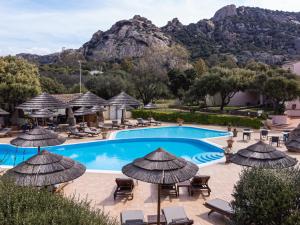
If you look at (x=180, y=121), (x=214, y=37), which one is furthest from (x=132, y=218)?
(x=214, y=37)

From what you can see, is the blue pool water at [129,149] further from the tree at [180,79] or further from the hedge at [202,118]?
the tree at [180,79]

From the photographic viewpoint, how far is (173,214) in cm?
867

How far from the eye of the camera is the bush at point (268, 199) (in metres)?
6.51

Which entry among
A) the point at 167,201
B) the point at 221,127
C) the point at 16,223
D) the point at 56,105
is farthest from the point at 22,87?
the point at 16,223

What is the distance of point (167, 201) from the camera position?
34.8 ft

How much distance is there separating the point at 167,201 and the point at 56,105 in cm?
1696

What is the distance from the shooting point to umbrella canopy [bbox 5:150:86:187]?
7.58m

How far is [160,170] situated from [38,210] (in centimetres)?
315

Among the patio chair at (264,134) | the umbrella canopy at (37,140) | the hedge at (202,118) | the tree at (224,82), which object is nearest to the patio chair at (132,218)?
the umbrella canopy at (37,140)

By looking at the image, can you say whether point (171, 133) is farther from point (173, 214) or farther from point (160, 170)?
point (160, 170)

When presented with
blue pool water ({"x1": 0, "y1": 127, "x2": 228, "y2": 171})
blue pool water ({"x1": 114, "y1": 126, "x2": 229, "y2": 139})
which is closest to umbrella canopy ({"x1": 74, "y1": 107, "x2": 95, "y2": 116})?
blue pool water ({"x1": 114, "y1": 126, "x2": 229, "y2": 139})

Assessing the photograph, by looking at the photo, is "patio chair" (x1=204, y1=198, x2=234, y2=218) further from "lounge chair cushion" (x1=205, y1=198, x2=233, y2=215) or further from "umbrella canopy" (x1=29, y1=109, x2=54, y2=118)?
"umbrella canopy" (x1=29, y1=109, x2=54, y2=118)

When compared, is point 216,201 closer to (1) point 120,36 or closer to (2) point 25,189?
(2) point 25,189

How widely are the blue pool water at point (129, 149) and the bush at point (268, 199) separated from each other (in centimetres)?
1047
